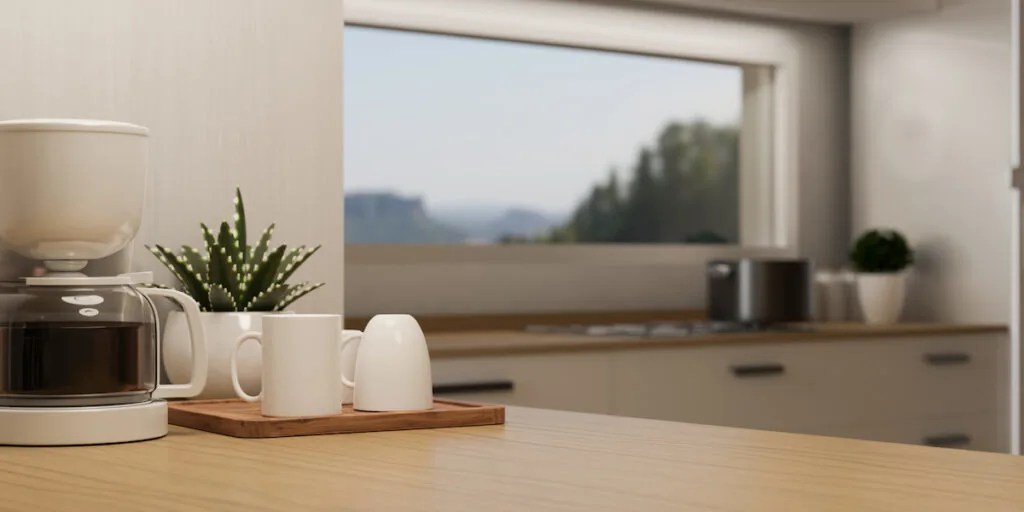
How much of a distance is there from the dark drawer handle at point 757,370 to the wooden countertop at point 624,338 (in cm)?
7

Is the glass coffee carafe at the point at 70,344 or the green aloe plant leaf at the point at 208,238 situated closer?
the glass coffee carafe at the point at 70,344

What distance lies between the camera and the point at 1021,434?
408cm

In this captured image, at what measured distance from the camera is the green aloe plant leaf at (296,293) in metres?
1.60

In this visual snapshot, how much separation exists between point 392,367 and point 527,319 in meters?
2.69

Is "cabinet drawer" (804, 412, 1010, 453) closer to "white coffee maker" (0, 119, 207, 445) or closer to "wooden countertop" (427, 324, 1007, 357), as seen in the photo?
"wooden countertop" (427, 324, 1007, 357)

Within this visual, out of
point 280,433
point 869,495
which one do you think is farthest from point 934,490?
point 280,433

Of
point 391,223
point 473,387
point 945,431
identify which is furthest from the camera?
point 945,431

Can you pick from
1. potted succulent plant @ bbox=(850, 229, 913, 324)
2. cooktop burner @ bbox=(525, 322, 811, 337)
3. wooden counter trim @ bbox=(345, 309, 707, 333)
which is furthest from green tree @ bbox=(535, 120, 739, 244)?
potted succulent plant @ bbox=(850, 229, 913, 324)

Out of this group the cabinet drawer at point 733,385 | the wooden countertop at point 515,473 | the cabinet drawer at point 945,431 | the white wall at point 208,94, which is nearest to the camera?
the wooden countertop at point 515,473

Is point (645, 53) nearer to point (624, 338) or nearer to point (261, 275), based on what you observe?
point (624, 338)

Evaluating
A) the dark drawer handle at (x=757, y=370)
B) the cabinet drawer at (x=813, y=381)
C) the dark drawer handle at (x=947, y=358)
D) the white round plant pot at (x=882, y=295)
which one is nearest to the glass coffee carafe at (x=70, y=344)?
the cabinet drawer at (x=813, y=381)

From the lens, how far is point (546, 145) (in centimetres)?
419

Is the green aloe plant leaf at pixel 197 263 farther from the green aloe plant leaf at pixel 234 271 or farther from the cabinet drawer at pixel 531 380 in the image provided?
the cabinet drawer at pixel 531 380

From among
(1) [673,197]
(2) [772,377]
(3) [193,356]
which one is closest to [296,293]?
(3) [193,356]
